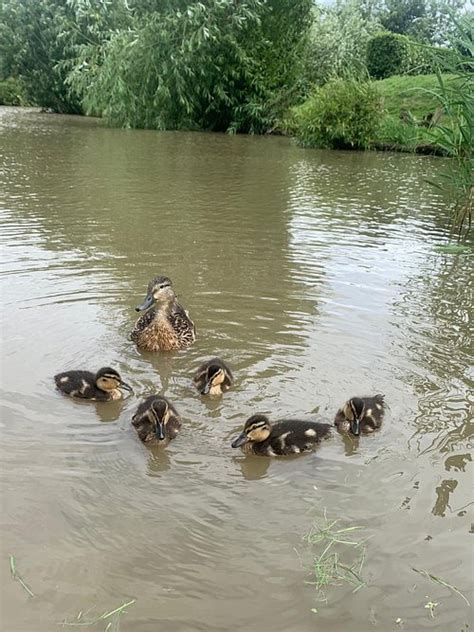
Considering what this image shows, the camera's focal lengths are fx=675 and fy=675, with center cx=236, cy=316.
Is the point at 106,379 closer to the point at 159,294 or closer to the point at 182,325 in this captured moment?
the point at 182,325

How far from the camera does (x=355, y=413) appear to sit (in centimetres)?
369

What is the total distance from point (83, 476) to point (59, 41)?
30565 mm

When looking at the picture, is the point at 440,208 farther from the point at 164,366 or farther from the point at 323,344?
the point at 164,366

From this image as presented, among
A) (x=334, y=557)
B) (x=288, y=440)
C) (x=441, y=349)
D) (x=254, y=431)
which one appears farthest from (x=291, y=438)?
(x=441, y=349)

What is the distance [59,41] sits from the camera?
30.0 meters

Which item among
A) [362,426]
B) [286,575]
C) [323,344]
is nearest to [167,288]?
[323,344]

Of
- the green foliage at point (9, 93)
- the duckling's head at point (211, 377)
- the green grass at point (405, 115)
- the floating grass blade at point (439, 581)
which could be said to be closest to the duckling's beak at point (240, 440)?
the duckling's head at point (211, 377)

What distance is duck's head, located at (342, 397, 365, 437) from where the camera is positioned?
3.69m

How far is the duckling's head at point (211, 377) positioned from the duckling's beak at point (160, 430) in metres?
0.56

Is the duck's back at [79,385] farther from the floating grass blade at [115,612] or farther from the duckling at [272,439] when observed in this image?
the floating grass blade at [115,612]

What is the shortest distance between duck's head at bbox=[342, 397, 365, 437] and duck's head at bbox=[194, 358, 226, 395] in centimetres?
82

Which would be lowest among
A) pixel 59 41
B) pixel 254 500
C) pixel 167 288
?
pixel 254 500

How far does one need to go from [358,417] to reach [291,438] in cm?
41

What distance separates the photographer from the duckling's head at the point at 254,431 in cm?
356
